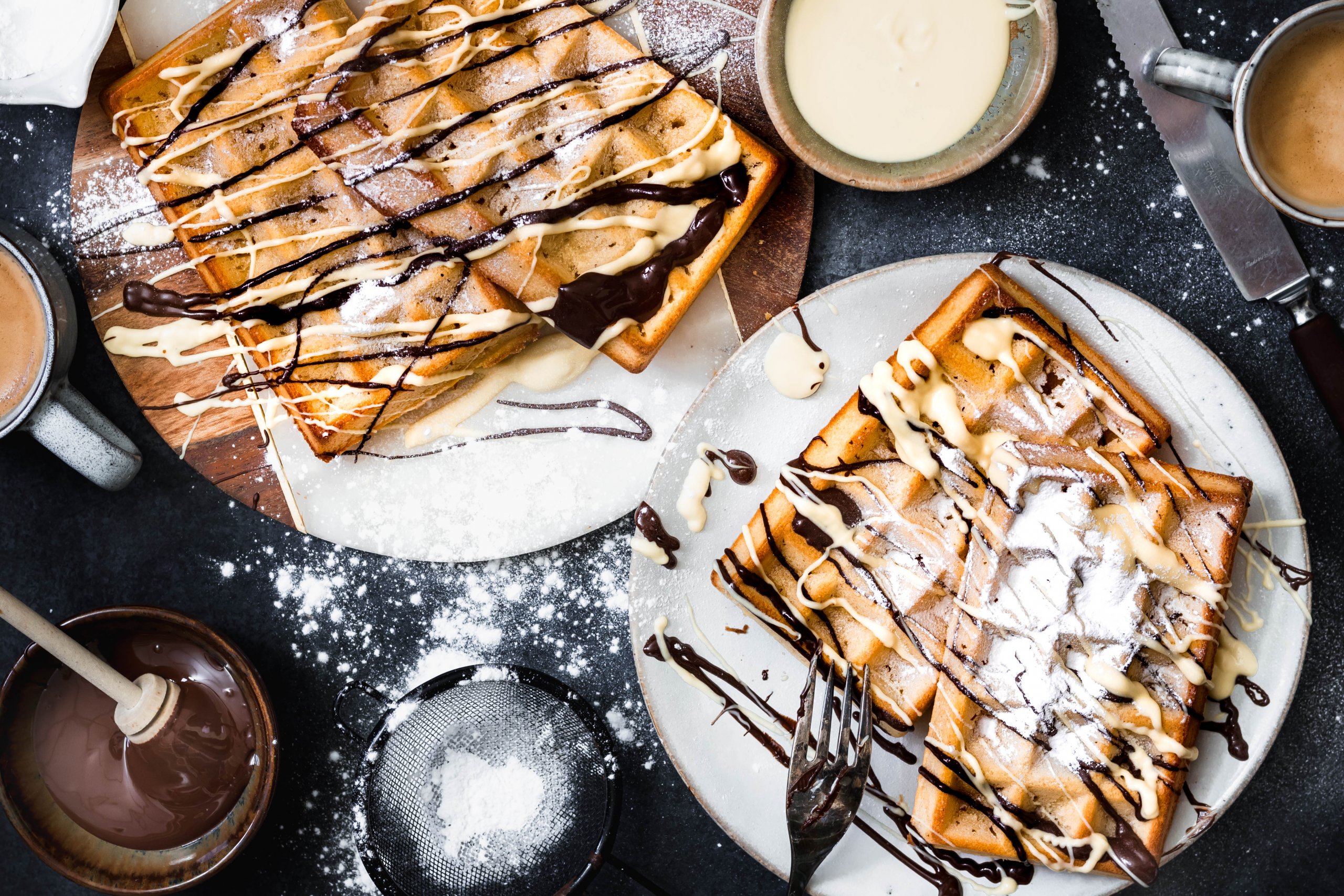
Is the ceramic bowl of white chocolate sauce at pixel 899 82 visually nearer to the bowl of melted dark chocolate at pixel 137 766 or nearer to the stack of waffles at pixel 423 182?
the stack of waffles at pixel 423 182

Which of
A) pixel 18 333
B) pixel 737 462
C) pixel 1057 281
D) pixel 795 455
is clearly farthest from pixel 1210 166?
pixel 18 333

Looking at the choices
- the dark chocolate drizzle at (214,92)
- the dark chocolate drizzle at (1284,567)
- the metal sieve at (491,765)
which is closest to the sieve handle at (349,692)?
the metal sieve at (491,765)

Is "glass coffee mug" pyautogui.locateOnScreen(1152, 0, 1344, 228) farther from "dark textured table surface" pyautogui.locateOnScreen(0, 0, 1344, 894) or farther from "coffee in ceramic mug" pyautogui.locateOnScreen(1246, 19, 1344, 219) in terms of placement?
"dark textured table surface" pyautogui.locateOnScreen(0, 0, 1344, 894)

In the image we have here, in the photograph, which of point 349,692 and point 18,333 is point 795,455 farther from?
point 18,333

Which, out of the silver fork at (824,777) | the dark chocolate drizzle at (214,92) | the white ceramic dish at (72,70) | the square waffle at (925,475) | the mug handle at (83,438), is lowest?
the silver fork at (824,777)

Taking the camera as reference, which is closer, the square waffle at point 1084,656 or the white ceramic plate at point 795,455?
the square waffle at point 1084,656

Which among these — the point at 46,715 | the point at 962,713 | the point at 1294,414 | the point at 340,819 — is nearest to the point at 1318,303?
the point at 1294,414
